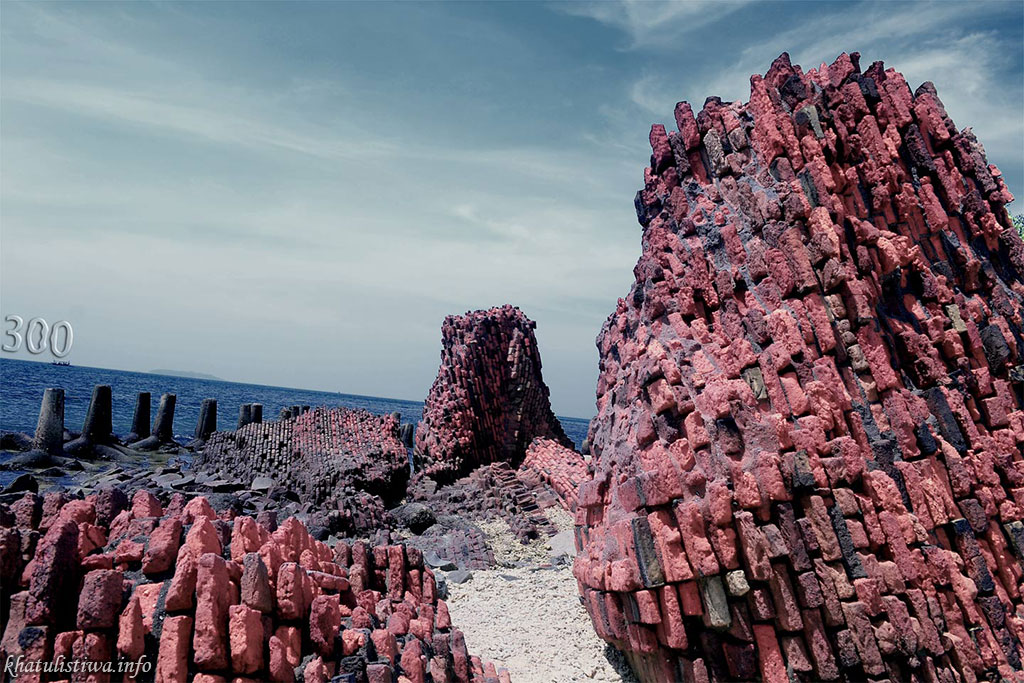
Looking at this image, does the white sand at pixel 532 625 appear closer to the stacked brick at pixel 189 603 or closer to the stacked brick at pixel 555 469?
the stacked brick at pixel 189 603

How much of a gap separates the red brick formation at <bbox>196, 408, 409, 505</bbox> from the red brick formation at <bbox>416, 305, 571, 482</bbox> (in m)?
0.81

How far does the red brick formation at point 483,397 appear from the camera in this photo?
41.1ft

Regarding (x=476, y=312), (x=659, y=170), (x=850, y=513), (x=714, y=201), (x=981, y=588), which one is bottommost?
(x=981, y=588)

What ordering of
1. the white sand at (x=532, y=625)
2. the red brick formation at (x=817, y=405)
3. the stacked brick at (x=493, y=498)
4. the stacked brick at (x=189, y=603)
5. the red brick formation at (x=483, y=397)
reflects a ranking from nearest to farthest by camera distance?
the stacked brick at (x=189, y=603) → the red brick formation at (x=817, y=405) → the white sand at (x=532, y=625) → the stacked brick at (x=493, y=498) → the red brick formation at (x=483, y=397)

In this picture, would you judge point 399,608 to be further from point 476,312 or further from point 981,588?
point 476,312

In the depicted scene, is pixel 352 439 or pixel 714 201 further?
pixel 352 439

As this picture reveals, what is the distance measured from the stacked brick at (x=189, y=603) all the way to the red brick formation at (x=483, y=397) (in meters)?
8.82

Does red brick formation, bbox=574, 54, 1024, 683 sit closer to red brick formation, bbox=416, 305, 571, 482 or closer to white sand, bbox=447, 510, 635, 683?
white sand, bbox=447, 510, 635, 683

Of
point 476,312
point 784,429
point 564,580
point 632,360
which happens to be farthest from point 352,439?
point 784,429

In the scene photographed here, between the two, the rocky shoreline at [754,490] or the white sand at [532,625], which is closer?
the rocky shoreline at [754,490]

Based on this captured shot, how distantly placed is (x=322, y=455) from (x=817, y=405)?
989cm

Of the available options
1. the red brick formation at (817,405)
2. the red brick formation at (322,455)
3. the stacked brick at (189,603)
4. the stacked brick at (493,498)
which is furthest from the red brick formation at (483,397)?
the stacked brick at (189,603)

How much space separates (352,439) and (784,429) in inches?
403

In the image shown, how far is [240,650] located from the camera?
274 centimetres
